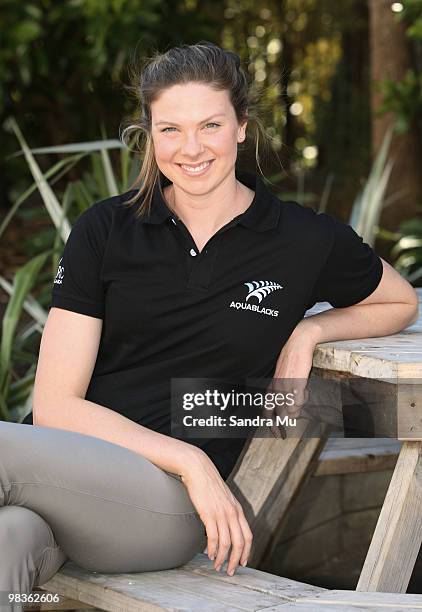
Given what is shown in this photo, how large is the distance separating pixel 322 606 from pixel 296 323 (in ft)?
2.08

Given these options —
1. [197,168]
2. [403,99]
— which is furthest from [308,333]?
[403,99]

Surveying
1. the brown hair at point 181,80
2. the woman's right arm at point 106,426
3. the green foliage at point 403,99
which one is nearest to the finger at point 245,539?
the woman's right arm at point 106,426

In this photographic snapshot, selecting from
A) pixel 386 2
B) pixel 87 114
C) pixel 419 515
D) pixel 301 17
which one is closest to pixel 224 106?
pixel 419 515

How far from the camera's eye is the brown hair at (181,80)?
2.11 meters

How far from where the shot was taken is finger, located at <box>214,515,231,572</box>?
1935 millimetres

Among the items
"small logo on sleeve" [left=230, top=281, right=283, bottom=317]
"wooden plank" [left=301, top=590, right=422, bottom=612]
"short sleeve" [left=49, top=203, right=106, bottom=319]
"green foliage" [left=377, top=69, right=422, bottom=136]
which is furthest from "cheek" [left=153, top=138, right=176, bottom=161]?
"green foliage" [left=377, top=69, right=422, bottom=136]

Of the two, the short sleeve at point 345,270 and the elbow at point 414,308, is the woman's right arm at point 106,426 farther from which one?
the elbow at point 414,308

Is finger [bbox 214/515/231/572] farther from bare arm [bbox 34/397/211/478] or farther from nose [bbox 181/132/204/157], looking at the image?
nose [bbox 181/132/204/157]

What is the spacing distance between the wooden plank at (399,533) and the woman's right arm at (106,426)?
0.84ft

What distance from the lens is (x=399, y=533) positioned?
81.4 inches

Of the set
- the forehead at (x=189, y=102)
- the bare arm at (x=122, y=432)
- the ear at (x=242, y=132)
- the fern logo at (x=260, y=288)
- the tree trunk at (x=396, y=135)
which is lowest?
the bare arm at (x=122, y=432)

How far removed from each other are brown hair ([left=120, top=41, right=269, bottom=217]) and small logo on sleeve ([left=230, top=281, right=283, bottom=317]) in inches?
9.6

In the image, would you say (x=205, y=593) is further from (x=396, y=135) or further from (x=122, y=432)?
(x=396, y=135)

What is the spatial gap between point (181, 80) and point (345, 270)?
48 centimetres
